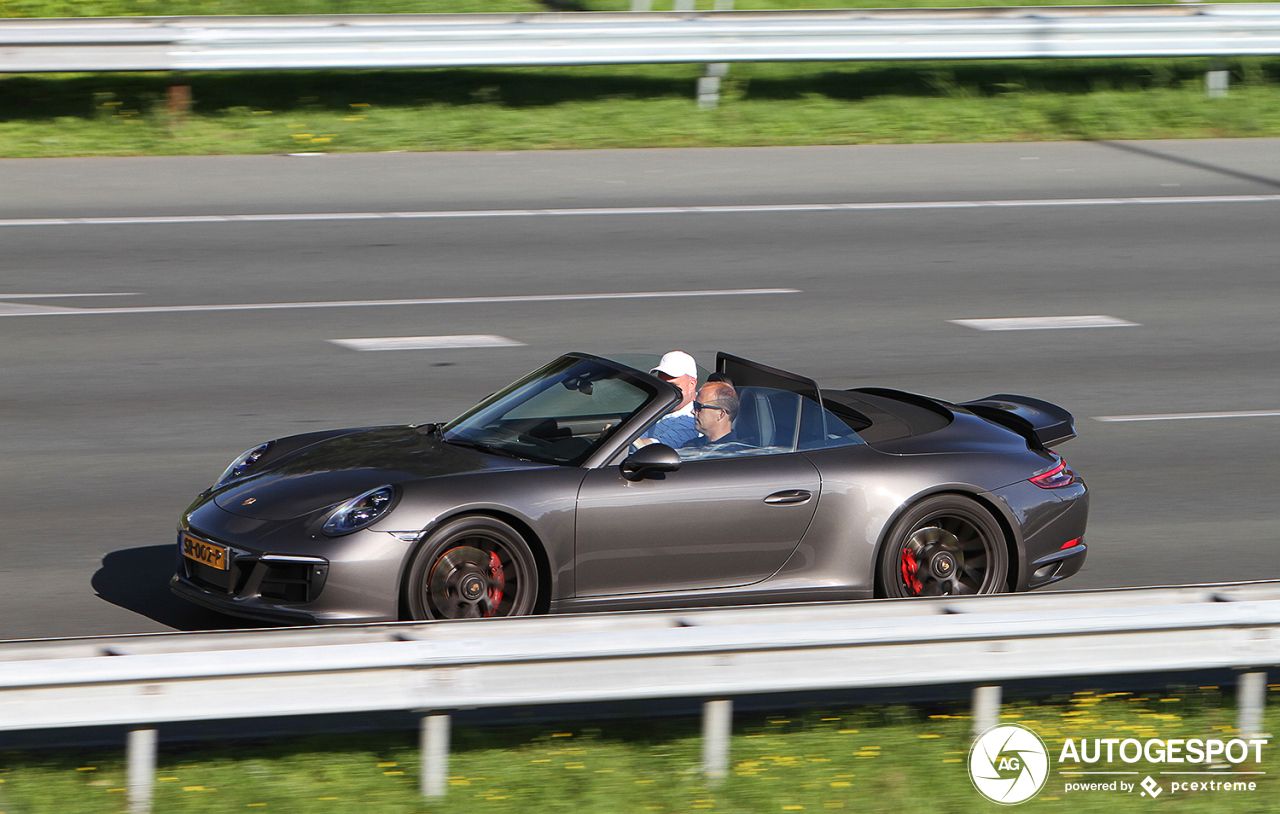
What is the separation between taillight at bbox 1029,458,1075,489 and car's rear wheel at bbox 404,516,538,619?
2472 millimetres

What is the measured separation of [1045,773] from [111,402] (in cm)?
714

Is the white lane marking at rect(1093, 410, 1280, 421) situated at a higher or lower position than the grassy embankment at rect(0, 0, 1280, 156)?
lower

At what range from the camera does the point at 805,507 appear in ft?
23.1

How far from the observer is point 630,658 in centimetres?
515

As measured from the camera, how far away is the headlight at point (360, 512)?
6484 millimetres

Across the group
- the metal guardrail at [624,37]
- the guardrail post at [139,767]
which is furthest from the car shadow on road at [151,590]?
the metal guardrail at [624,37]

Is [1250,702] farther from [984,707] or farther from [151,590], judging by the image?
[151,590]

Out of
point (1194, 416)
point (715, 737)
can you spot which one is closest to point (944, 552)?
point (715, 737)

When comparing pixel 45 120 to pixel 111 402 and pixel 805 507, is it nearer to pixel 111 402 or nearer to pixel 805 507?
pixel 111 402

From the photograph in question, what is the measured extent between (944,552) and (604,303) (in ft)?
20.4

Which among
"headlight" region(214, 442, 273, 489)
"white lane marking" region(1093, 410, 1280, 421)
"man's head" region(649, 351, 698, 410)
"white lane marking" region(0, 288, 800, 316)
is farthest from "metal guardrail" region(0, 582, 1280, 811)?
"white lane marking" region(0, 288, 800, 316)

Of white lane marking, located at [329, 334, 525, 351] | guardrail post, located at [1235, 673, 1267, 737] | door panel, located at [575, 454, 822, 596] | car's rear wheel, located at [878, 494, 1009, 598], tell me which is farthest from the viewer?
white lane marking, located at [329, 334, 525, 351]

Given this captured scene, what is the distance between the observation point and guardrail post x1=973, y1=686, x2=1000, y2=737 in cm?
552

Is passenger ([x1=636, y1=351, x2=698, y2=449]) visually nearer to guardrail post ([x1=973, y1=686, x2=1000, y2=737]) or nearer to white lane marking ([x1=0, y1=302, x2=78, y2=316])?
guardrail post ([x1=973, y1=686, x2=1000, y2=737])
